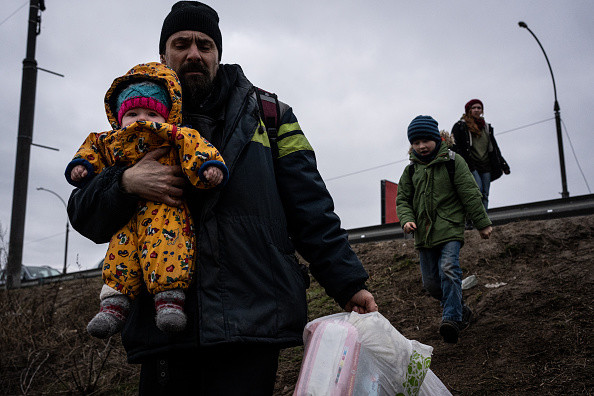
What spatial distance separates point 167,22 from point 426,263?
3225 millimetres

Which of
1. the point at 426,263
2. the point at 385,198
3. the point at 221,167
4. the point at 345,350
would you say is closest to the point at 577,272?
the point at 426,263

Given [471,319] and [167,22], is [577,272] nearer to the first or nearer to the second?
[471,319]

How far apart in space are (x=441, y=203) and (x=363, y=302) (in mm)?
2752

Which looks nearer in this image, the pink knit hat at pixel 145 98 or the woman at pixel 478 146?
the pink knit hat at pixel 145 98

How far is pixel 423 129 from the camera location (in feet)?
16.4

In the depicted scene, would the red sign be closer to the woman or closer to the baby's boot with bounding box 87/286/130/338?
the woman

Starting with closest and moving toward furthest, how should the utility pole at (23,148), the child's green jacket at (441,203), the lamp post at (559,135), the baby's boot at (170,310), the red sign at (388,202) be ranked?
the baby's boot at (170,310), the child's green jacket at (441,203), the utility pole at (23,148), the red sign at (388,202), the lamp post at (559,135)

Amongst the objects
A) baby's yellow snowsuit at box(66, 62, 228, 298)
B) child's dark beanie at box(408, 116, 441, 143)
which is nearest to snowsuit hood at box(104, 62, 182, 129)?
baby's yellow snowsuit at box(66, 62, 228, 298)

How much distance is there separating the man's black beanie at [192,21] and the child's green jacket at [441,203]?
2.78 metres

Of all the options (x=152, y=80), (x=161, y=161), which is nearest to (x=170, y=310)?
(x=161, y=161)

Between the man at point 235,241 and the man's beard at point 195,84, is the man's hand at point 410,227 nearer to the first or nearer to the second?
the man at point 235,241

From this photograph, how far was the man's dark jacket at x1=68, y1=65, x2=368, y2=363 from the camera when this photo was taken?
1966 millimetres

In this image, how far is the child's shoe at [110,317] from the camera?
6.45ft

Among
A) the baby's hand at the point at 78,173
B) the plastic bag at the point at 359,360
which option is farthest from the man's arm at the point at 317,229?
the baby's hand at the point at 78,173
